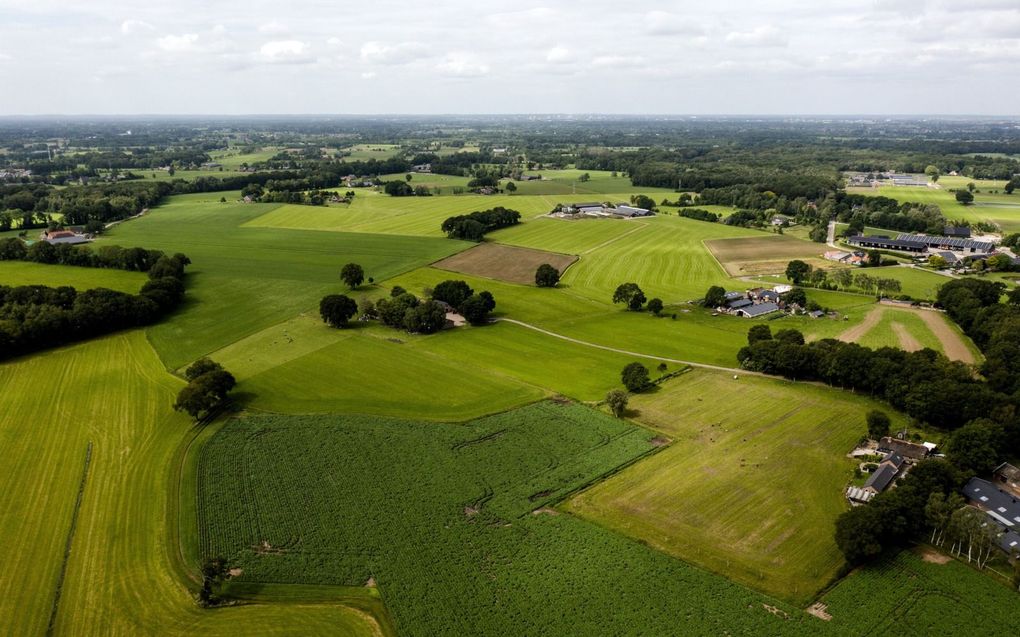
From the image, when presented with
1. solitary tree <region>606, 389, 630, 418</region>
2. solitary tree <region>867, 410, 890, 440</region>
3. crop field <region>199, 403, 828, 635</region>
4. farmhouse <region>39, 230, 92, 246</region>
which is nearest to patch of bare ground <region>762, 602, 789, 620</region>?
crop field <region>199, 403, 828, 635</region>

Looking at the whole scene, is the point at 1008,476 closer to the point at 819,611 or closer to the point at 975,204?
the point at 819,611

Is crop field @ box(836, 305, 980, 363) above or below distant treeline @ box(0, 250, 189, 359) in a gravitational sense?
below

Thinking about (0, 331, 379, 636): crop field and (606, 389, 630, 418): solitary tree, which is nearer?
(0, 331, 379, 636): crop field

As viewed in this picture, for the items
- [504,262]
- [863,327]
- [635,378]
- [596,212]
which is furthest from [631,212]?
[635,378]

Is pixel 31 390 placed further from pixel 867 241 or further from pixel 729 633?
pixel 867 241

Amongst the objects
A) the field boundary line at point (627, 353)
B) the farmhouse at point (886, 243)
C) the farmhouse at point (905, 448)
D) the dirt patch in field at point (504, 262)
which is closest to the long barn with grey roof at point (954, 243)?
the farmhouse at point (886, 243)

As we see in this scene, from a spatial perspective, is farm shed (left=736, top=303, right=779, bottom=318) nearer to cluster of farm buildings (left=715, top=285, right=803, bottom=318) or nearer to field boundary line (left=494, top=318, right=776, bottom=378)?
cluster of farm buildings (left=715, top=285, right=803, bottom=318)

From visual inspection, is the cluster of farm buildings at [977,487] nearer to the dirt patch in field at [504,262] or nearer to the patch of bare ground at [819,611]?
the patch of bare ground at [819,611]
